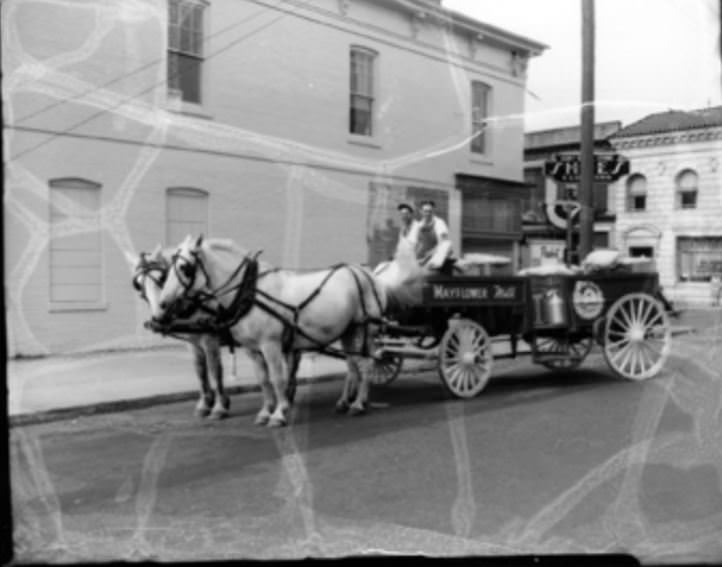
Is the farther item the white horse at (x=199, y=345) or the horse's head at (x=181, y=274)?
the horse's head at (x=181, y=274)

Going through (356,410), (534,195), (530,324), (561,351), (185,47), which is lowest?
(356,410)

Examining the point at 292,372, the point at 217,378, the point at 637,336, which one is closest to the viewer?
the point at 217,378

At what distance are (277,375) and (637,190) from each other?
2.06 metres

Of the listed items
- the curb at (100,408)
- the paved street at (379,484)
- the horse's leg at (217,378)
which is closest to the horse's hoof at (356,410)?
the paved street at (379,484)

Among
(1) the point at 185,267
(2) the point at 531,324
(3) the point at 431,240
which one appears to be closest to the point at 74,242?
(1) the point at 185,267

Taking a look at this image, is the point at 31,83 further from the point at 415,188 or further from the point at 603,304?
the point at 603,304

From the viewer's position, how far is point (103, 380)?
2467 millimetres

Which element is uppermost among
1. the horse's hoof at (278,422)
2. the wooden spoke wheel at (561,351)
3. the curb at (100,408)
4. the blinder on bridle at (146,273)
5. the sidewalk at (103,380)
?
the blinder on bridle at (146,273)

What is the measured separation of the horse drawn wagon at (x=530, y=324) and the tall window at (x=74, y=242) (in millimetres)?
1355

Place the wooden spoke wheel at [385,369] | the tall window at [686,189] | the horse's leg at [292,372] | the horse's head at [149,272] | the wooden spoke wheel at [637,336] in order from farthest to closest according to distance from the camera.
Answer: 1. the wooden spoke wheel at [385,369]
2. the horse's leg at [292,372]
3. the wooden spoke wheel at [637,336]
4. the tall window at [686,189]
5. the horse's head at [149,272]

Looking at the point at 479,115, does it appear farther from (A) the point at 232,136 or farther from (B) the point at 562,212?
(A) the point at 232,136

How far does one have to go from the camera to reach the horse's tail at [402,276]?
2639 millimetres

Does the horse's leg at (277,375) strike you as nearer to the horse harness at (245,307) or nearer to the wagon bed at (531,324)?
the horse harness at (245,307)

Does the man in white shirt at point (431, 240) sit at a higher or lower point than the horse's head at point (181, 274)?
higher
